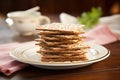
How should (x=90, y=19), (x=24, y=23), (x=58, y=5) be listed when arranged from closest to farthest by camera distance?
1. (x=24, y=23)
2. (x=90, y=19)
3. (x=58, y=5)

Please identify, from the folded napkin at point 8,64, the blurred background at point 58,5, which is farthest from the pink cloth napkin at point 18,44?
the blurred background at point 58,5

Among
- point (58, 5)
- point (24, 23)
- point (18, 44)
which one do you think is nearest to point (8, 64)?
point (18, 44)

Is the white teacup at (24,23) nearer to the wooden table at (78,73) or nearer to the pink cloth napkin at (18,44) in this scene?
the pink cloth napkin at (18,44)

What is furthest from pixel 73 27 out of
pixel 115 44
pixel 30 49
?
pixel 115 44

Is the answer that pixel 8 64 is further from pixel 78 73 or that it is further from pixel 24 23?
pixel 24 23

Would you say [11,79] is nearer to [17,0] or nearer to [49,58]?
[49,58]

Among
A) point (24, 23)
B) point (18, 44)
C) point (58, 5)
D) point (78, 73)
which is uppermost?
point (58, 5)

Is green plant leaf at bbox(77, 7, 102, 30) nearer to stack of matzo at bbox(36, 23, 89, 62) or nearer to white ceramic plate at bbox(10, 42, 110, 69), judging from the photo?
white ceramic plate at bbox(10, 42, 110, 69)
